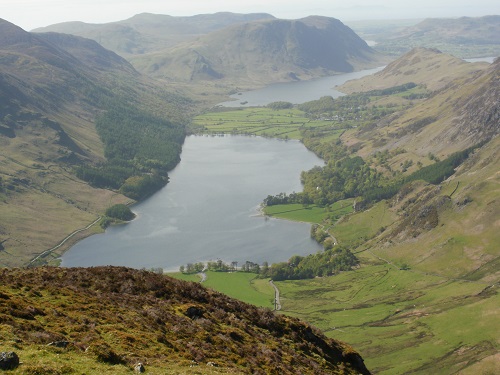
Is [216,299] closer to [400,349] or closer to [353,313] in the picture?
[400,349]

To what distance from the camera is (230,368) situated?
5019cm

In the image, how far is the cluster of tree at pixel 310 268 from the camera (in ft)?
632

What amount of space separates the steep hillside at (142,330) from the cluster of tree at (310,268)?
118772mm

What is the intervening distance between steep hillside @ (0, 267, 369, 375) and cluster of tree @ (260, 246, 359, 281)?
11877 centimetres

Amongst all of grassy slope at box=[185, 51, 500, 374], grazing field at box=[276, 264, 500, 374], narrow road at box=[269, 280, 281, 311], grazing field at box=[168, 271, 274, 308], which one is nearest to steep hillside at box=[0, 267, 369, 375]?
grazing field at box=[276, 264, 500, 374]

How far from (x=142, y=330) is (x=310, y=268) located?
14641 cm

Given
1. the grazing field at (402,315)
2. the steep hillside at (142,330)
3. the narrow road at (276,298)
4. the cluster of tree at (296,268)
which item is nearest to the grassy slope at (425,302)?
the grazing field at (402,315)

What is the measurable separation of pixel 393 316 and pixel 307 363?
98.9 metres

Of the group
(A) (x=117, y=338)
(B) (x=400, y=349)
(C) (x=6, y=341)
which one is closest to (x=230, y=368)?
(A) (x=117, y=338)

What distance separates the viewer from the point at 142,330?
5275cm

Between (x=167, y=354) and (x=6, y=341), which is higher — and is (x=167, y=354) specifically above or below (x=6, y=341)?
below

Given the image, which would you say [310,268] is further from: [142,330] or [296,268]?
[142,330]

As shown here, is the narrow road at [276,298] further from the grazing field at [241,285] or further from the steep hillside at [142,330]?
the steep hillside at [142,330]

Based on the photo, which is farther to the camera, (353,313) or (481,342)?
(353,313)
